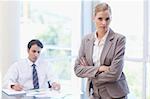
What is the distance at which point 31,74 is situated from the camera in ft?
10.7

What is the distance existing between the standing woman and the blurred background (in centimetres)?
110

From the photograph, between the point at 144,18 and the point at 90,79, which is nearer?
the point at 90,79

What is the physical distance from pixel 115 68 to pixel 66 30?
285 cm

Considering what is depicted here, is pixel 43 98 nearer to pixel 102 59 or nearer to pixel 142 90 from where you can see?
pixel 102 59

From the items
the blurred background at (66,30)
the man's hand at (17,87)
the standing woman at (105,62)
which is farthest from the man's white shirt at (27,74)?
the standing woman at (105,62)

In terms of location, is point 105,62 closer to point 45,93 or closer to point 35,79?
point 45,93

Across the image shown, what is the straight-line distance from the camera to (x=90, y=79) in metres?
2.44

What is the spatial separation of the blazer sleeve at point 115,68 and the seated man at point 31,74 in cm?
92

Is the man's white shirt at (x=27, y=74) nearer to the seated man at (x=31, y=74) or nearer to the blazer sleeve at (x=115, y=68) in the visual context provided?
the seated man at (x=31, y=74)

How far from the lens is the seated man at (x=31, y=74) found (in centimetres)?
323

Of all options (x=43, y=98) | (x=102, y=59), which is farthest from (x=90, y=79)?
(x=43, y=98)

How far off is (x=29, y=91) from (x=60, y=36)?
2.24 metres

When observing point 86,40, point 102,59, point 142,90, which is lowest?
point 142,90

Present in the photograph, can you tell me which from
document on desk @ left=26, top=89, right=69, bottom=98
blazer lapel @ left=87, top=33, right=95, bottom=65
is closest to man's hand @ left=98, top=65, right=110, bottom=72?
blazer lapel @ left=87, top=33, right=95, bottom=65
